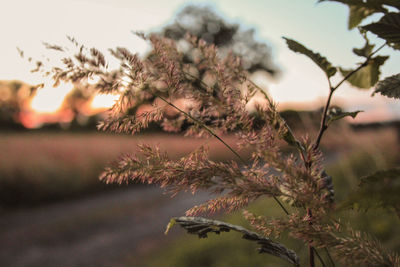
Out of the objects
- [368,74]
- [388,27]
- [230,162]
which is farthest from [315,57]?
[230,162]

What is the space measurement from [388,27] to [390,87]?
0.22m

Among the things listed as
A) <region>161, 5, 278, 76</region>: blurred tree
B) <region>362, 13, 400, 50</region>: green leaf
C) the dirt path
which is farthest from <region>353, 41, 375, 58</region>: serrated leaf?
<region>161, 5, 278, 76</region>: blurred tree

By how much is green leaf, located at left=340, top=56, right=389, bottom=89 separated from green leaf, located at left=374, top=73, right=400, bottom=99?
11cm

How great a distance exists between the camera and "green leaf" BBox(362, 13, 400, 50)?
731 mm

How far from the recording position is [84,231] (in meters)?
8.52

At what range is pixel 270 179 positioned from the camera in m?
0.69

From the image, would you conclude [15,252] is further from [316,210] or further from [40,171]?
[316,210]

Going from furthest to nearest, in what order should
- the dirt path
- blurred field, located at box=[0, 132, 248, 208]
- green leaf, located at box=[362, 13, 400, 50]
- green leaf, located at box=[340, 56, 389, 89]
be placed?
1. blurred field, located at box=[0, 132, 248, 208]
2. the dirt path
3. green leaf, located at box=[340, 56, 389, 89]
4. green leaf, located at box=[362, 13, 400, 50]

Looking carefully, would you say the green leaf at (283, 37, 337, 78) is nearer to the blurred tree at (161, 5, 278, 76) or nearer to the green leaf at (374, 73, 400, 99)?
the green leaf at (374, 73, 400, 99)

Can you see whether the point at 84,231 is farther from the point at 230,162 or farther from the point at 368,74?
the point at 230,162

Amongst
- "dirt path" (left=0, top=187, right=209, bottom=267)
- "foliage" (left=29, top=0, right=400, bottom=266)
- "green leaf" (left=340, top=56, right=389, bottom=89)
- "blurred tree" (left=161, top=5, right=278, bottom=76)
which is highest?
"blurred tree" (left=161, top=5, right=278, bottom=76)

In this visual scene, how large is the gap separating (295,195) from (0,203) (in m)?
11.7

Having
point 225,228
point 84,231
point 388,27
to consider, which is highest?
point 388,27

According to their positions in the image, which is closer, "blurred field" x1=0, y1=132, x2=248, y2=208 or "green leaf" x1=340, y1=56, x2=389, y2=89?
"green leaf" x1=340, y1=56, x2=389, y2=89
